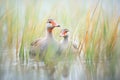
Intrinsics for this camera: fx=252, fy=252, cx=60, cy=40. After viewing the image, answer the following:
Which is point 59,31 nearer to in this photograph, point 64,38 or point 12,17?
point 64,38

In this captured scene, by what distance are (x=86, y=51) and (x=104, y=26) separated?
0.86ft

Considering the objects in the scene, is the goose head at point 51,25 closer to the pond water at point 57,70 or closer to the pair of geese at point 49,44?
the pair of geese at point 49,44

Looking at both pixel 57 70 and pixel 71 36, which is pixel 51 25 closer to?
pixel 71 36

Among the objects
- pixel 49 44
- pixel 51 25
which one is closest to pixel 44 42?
pixel 49 44

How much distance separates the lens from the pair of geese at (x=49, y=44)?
2.02m

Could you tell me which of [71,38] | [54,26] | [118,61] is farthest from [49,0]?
[118,61]

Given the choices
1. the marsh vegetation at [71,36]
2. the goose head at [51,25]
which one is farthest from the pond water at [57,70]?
the goose head at [51,25]

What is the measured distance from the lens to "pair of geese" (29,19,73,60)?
202cm

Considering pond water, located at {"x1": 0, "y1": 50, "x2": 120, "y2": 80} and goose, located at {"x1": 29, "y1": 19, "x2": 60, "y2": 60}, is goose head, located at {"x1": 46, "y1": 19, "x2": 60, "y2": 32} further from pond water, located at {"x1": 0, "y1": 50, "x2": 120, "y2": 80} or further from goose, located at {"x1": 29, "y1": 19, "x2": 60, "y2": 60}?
pond water, located at {"x1": 0, "y1": 50, "x2": 120, "y2": 80}

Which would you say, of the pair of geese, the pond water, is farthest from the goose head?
the pond water

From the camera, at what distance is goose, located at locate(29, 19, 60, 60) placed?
6.61ft

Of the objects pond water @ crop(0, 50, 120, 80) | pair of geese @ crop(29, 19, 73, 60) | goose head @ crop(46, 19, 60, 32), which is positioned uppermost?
goose head @ crop(46, 19, 60, 32)

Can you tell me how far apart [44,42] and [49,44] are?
0.04 metres

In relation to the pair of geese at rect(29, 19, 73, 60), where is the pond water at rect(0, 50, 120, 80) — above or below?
below
